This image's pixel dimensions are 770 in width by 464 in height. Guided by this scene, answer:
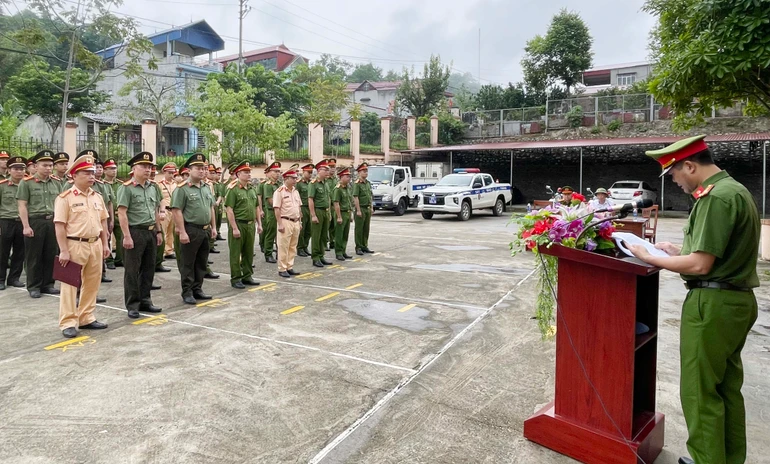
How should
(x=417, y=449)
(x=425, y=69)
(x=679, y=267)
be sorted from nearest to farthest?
1. (x=679, y=267)
2. (x=417, y=449)
3. (x=425, y=69)

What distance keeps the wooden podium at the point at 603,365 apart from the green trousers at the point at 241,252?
531 cm

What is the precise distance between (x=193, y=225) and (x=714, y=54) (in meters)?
6.43

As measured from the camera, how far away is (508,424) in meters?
3.61

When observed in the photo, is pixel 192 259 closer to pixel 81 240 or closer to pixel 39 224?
pixel 81 240

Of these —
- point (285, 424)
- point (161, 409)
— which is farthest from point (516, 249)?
point (161, 409)

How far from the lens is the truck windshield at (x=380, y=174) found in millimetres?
21359

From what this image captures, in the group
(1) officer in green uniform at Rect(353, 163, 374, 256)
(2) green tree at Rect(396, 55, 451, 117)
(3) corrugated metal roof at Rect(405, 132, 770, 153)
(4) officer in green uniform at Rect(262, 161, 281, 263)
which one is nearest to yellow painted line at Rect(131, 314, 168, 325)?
(4) officer in green uniform at Rect(262, 161, 281, 263)

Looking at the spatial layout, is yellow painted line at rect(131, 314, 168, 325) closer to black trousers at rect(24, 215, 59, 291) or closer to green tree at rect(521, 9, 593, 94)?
black trousers at rect(24, 215, 59, 291)

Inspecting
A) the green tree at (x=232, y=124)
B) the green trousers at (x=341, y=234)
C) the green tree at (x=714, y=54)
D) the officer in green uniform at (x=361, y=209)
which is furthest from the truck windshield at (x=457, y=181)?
the green tree at (x=714, y=54)

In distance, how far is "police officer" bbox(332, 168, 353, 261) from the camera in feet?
34.6

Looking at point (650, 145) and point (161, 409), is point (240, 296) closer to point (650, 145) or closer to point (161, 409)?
point (161, 409)

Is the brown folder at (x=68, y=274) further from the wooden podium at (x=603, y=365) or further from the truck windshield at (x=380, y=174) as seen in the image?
the truck windshield at (x=380, y=174)

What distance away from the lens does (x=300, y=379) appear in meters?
4.34

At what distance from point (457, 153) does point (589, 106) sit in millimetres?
7458
